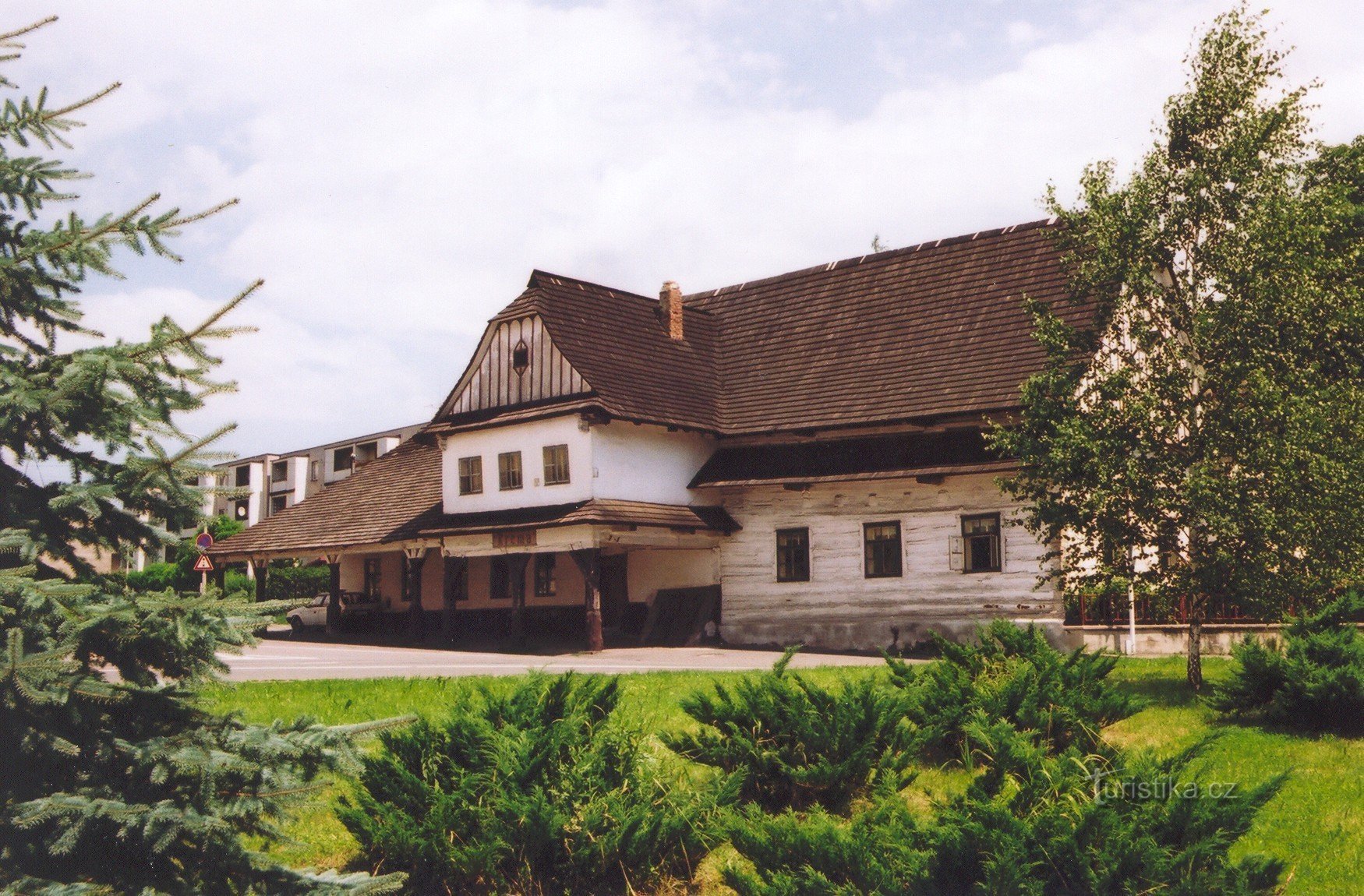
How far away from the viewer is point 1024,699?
36.4 feet

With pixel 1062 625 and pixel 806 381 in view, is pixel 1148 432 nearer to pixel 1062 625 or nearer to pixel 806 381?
pixel 1062 625

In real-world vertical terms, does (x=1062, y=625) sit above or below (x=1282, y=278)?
below

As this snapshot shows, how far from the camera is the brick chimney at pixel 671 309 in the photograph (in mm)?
Result: 33688

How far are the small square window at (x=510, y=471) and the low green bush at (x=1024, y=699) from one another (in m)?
19.4

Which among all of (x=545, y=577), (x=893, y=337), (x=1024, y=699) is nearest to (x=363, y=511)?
(x=545, y=577)

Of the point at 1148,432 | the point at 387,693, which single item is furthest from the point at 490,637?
the point at 1148,432

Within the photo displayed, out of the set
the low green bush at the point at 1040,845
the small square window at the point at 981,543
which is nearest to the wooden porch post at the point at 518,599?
the small square window at the point at 981,543

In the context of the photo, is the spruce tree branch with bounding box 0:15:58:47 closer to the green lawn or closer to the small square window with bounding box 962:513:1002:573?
the green lawn

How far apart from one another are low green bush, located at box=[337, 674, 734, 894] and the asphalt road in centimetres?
971

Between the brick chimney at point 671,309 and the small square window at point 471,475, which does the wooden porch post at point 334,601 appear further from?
the brick chimney at point 671,309

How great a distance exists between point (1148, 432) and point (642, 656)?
13.2m

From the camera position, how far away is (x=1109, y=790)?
7.06 meters

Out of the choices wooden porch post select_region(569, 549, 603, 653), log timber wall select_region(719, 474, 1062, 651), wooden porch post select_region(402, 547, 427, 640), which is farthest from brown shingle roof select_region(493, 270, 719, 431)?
wooden porch post select_region(402, 547, 427, 640)

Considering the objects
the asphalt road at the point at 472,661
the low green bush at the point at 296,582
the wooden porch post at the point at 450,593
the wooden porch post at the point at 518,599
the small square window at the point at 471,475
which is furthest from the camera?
the low green bush at the point at 296,582
